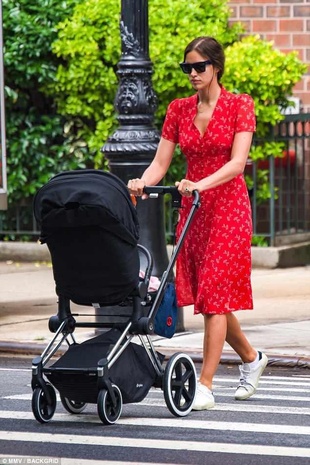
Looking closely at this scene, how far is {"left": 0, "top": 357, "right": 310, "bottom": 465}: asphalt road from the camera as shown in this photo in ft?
20.9

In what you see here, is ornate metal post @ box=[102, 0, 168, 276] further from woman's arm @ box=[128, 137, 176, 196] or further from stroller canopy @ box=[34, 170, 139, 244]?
stroller canopy @ box=[34, 170, 139, 244]

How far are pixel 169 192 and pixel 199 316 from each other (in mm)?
4973

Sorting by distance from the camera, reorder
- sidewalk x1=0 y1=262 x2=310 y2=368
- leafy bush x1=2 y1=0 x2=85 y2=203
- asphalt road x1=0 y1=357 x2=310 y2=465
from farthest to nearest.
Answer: leafy bush x1=2 y1=0 x2=85 y2=203
sidewalk x1=0 y1=262 x2=310 y2=368
asphalt road x1=0 y1=357 x2=310 y2=465

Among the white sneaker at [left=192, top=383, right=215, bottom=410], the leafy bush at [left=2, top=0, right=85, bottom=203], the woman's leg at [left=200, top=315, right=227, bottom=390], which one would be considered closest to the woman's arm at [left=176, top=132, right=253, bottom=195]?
the woman's leg at [left=200, top=315, right=227, bottom=390]

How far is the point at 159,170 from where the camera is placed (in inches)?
318

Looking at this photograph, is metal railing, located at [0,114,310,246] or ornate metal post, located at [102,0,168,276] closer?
ornate metal post, located at [102,0,168,276]

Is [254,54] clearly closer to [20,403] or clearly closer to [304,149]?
[304,149]

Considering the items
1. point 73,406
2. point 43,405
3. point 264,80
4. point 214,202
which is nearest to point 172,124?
point 214,202

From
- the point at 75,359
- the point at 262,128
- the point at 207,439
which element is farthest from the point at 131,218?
the point at 262,128

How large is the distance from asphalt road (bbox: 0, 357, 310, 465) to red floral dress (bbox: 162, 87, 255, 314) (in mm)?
605

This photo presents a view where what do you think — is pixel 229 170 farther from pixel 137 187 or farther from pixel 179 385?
pixel 179 385

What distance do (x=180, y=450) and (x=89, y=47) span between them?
9.91 meters

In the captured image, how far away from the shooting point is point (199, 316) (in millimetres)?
12539

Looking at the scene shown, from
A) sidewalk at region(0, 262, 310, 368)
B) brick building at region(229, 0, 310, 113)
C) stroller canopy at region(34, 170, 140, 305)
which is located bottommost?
sidewalk at region(0, 262, 310, 368)
